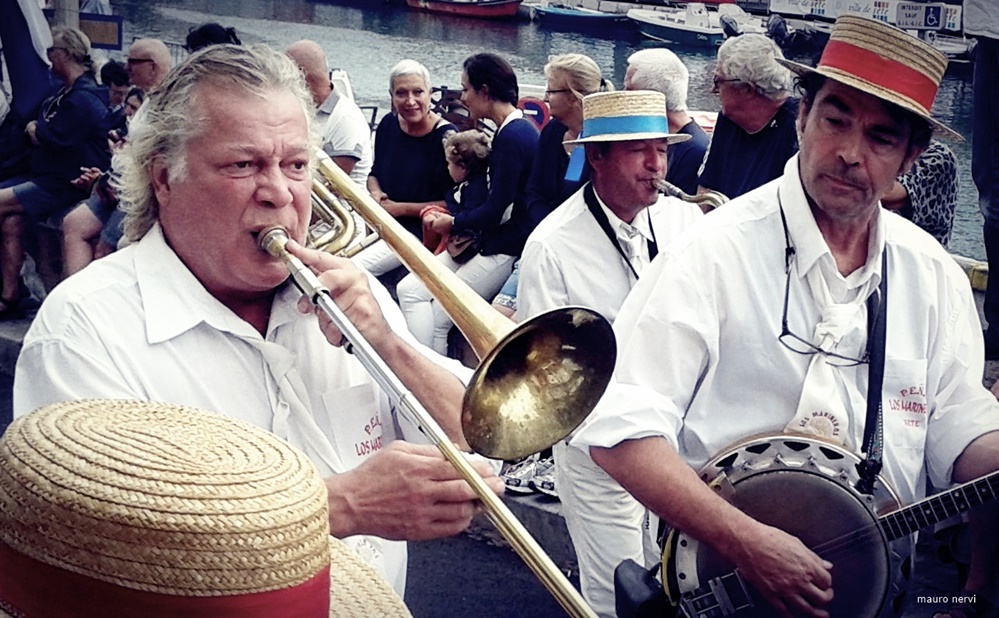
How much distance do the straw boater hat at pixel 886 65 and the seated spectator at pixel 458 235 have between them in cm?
336

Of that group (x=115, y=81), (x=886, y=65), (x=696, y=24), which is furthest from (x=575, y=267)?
(x=696, y=24)

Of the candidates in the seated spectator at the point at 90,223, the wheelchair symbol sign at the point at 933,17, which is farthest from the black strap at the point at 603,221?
the wheelchair symbol sign at the point at 933,17

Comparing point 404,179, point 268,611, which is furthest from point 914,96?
point 404,179

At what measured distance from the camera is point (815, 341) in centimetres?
281

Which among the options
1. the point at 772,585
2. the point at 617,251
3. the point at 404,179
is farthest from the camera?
the point at 404,179

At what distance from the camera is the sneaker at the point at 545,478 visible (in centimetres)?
541

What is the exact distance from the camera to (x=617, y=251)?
4.42 meters

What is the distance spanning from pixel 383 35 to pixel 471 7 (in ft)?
11.3

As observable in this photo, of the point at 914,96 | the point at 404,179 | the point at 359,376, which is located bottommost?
the point at 404,179

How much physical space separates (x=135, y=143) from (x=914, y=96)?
5.85ft

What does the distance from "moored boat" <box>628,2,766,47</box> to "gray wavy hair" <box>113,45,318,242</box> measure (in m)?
21.2

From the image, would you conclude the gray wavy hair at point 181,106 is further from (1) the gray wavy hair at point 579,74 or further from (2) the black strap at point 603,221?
(1) the gray wavy hair at point 579,74

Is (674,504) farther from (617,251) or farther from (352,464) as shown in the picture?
(617,251)

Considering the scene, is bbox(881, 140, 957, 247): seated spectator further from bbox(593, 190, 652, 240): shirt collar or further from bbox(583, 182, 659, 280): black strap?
bbox(583, 182, 659, 280): black strap
